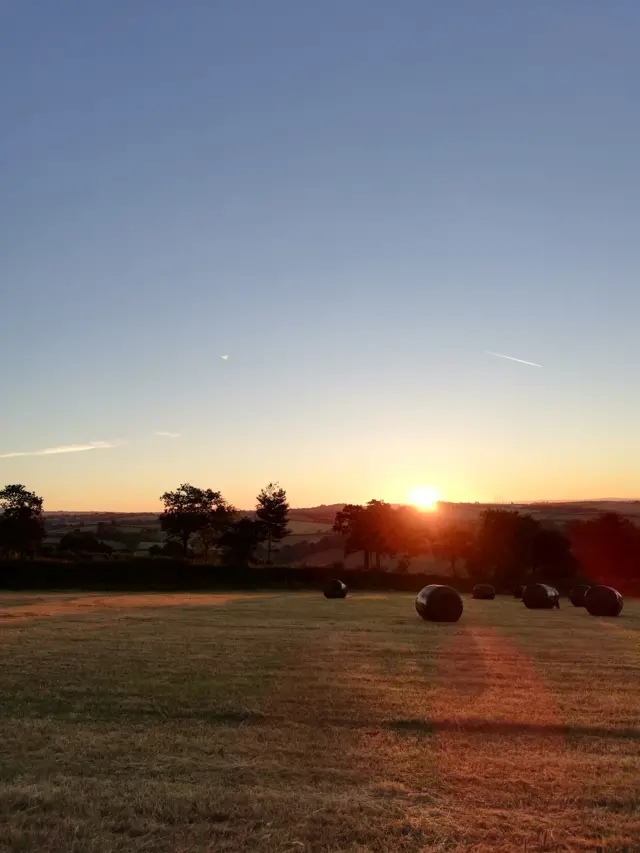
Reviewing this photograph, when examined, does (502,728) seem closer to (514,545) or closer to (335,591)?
(335,591)

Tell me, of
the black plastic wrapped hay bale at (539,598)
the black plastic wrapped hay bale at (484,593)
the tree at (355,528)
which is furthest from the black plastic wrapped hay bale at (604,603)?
the tree at (355,528)

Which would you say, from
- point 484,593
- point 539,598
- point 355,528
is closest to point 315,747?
point 539,598

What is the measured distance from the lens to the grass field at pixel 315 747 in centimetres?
756

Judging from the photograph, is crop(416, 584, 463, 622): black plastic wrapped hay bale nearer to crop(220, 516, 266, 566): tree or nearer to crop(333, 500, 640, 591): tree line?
crop(333, 500, 640, 591): tree line

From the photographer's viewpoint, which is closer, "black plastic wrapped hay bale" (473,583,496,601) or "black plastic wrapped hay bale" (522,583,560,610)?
"black plastic wrapped hay bale" (522,583,560,610)

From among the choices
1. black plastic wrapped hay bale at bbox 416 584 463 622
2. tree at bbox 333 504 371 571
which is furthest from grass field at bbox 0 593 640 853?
tree at bbox 333 504 371 571

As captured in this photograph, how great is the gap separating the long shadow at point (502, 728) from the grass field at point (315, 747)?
5 centimetres

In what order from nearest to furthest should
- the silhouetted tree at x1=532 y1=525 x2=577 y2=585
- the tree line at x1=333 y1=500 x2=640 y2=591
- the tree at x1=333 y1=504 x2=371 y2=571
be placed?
the silhouetted tree at x1=532 y1=525 x2=577 y2=585 → the tree line at x1=333 y1=500 x2=640 y2=591 → the tree at x1=333 y1=504 x2=371 y2=571

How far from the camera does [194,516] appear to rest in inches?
3477

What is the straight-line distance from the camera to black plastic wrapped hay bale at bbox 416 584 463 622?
31688 mm

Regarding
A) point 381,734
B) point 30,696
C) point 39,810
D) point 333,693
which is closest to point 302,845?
point 39,810

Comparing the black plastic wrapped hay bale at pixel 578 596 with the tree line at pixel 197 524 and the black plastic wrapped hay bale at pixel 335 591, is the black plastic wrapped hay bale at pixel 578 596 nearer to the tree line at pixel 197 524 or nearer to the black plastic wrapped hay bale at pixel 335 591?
the black plastic wrapped hay bale at pixel 335 591

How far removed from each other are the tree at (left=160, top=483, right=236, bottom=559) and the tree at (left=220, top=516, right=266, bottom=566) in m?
1.80

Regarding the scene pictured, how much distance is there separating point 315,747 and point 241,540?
76.2 metres
